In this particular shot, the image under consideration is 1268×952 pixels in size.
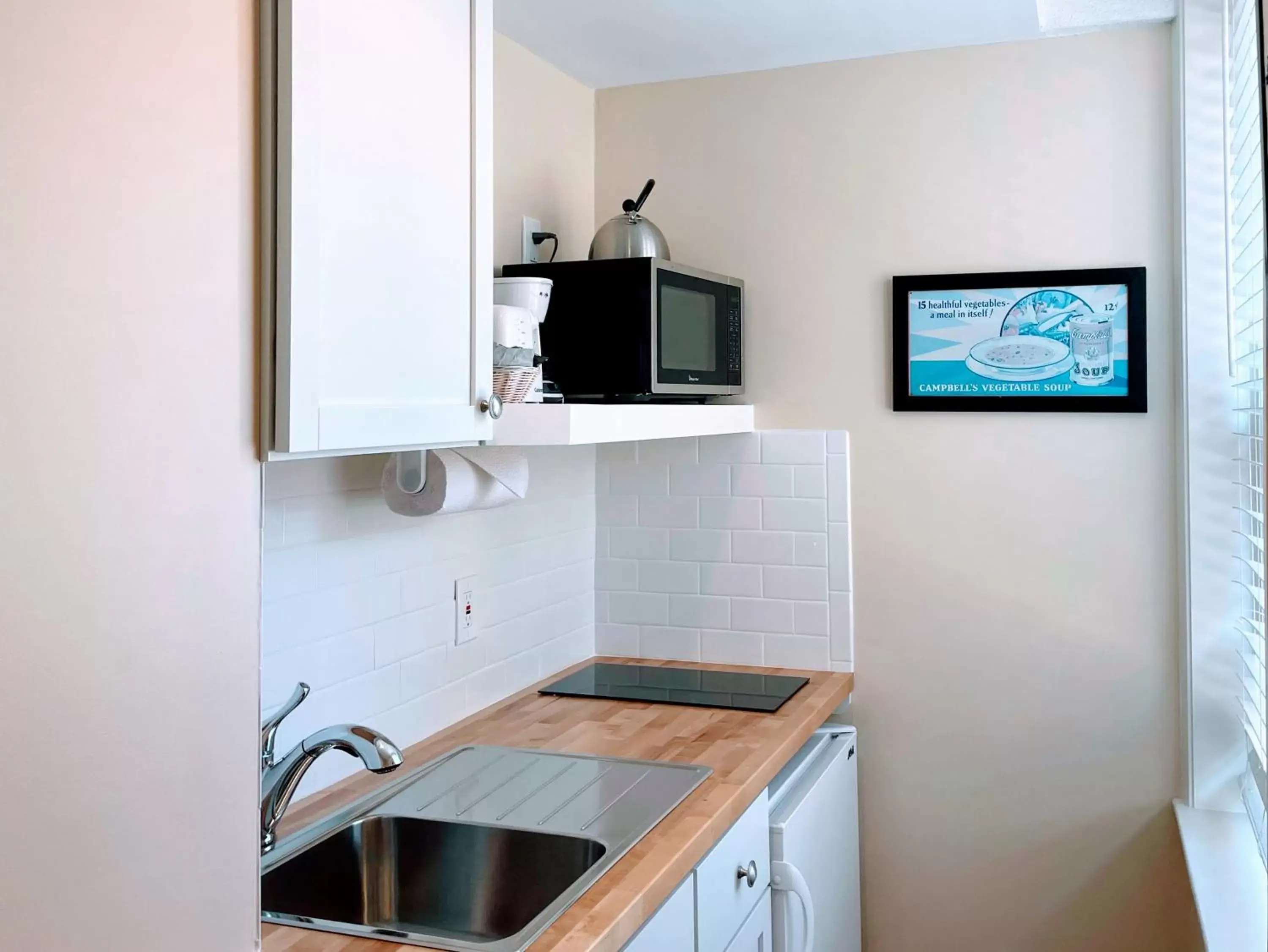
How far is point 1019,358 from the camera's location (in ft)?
8.25

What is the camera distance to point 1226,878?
6.61 ft

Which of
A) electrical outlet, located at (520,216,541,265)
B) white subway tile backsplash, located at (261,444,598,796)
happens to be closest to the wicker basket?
white subway tile backsplash, located at (261,444,598,796)

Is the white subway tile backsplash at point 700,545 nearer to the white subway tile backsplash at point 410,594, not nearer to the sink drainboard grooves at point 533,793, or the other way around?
the white subway tile backsplash at point 410,594

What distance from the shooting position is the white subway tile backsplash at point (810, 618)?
2697mm

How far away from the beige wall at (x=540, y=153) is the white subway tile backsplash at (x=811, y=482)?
77 cm

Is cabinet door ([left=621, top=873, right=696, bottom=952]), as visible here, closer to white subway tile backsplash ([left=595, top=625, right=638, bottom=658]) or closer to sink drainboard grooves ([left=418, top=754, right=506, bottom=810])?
sink drainboard grooves ([left=418, top=754, right=506, bottom=810])

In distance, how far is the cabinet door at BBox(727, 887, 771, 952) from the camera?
5.97ft

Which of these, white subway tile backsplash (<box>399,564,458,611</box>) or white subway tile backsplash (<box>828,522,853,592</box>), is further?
white subway tile backsplash (<box>828,522,853,592</box>)

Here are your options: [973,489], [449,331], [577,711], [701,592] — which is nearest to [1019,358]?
[973,489]

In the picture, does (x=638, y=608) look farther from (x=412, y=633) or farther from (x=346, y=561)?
(x=346, y=561)

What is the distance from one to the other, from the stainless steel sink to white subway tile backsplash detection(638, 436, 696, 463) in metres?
1.11

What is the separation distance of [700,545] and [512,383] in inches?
45.8

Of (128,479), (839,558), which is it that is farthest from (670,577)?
(128,479)

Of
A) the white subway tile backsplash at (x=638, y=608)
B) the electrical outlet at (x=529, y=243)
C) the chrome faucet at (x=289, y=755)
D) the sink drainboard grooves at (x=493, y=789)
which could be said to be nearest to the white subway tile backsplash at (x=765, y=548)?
the white subway tile backsplash at (x=638, y=608)
